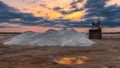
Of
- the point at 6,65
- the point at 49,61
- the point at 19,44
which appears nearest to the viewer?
the point at 6,65

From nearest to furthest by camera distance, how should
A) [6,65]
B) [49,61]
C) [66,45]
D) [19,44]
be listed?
[6,65]
[49,61]
[66,45]
[19,44]

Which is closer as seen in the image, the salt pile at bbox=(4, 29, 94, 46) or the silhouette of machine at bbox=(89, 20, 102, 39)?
the salt pile at bbox=(4, 29, 94, 46)

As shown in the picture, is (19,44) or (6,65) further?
(19,44)

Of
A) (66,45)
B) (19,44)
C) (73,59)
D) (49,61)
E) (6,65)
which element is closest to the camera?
(6,65)

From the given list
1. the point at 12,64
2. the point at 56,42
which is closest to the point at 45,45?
the point at 56,42

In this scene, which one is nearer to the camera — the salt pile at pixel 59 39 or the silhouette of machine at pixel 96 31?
the salt pile at pixel 59 39

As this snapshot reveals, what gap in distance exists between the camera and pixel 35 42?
23.9m

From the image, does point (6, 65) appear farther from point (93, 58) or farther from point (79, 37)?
point (79, 37)

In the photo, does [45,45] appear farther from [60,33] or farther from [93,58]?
[93,58]

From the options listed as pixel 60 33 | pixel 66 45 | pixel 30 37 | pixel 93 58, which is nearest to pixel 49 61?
pixel 93 58

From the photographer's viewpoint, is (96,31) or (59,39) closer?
(59,39)

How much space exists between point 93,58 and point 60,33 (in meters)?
9.04

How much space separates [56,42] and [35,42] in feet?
6.32

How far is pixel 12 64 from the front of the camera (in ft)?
41.8
